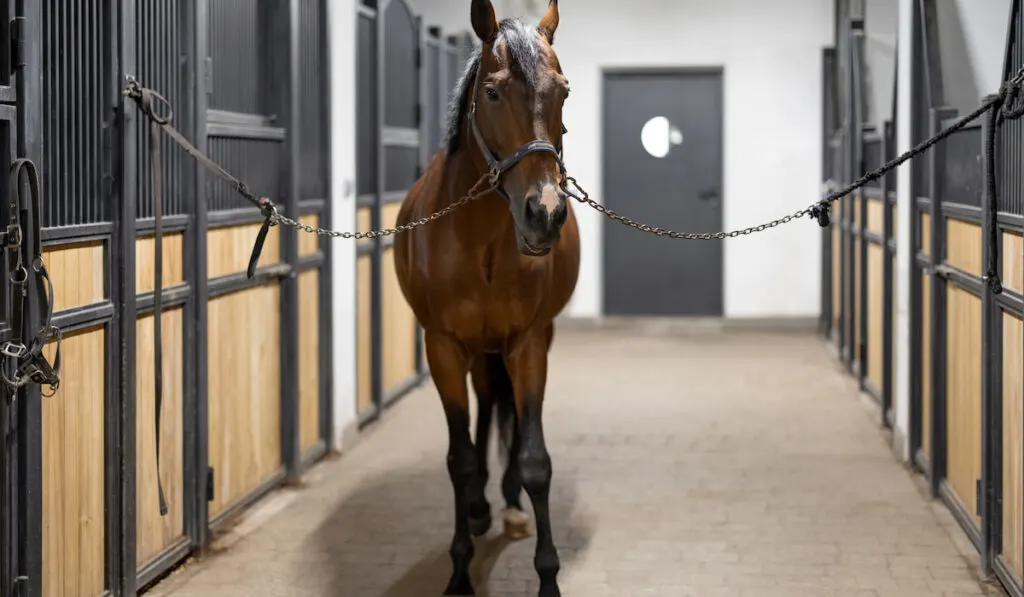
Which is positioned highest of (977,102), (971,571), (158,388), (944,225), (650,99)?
(650,99)

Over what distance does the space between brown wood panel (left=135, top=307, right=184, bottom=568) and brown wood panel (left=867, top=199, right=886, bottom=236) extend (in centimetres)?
342

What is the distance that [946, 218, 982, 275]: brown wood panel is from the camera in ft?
12.3

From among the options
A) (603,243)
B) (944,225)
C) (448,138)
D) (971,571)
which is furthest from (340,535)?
(603,243)

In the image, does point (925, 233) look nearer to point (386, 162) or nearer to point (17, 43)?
point (386, 162)

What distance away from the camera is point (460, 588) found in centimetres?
342

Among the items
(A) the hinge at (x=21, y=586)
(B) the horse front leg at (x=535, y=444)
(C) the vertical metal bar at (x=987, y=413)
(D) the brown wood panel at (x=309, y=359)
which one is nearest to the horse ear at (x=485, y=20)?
(B) the horse front leg at (x=535, y=444)

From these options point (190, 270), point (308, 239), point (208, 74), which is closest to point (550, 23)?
point (208, 74)

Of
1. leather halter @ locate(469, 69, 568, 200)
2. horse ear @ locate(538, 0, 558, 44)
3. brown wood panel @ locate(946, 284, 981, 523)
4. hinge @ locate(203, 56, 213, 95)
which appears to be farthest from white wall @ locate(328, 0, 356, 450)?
brown wood panel @ locate(946, 284, 981, 523)

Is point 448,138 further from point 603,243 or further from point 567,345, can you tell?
point 603,243

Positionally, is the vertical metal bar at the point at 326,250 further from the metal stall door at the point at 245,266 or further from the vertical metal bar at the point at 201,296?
the vertical metal bar at the point at 201,296

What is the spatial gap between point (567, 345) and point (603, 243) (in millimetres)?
1461

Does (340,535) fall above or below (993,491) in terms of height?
below

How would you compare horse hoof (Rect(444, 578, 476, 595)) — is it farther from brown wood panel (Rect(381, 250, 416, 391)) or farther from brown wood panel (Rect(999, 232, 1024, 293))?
brown wood panel (Rect(381, 250, 416, 391))

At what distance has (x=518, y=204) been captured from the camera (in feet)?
9.43
